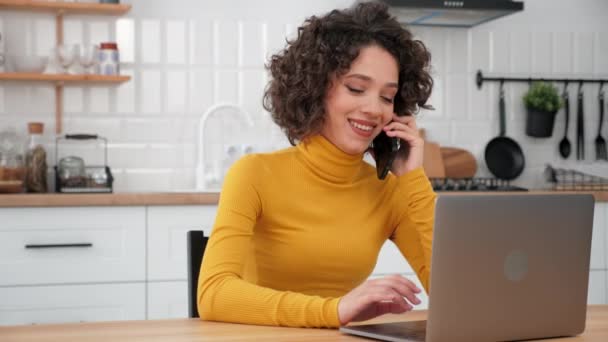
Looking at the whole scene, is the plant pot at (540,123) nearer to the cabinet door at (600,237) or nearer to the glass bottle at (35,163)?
the cabinet door at (600,237)

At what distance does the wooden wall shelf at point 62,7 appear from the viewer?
374 cm

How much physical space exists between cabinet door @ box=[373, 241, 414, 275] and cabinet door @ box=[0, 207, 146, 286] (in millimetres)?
898

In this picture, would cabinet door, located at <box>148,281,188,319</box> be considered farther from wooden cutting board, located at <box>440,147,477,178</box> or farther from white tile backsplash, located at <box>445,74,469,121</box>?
white tile backsplash, located at <box>445,74,469,121</box>

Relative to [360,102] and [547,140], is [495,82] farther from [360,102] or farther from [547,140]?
[360,102]

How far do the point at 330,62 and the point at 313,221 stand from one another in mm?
337

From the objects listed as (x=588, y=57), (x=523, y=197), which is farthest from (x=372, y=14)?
(x=588, y=57)

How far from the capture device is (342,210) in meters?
1.99

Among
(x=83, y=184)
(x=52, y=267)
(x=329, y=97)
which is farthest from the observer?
(x=83, y=184)

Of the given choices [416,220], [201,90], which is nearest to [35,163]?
[201,90]

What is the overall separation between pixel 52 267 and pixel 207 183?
2.85ft

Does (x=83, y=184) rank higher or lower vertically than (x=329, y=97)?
lower

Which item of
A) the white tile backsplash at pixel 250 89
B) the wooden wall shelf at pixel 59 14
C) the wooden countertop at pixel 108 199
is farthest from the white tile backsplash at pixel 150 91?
the wooden countertop at pixel 108 199

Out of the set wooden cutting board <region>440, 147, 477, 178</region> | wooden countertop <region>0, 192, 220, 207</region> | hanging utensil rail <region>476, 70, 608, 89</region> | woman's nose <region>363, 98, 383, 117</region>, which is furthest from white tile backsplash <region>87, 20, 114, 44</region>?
woman's nose <region>363, 98, 383, 117</region>

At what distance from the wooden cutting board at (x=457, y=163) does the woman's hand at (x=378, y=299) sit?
2.76m
